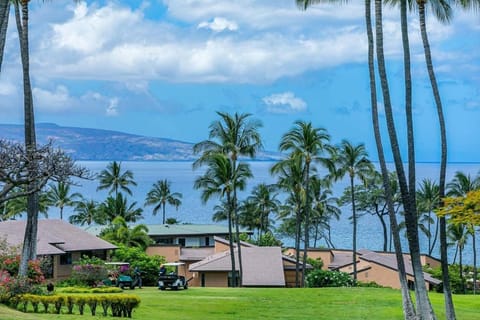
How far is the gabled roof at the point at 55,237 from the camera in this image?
158 ft

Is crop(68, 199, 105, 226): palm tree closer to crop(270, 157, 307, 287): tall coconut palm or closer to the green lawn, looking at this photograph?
crop(270, 157, 307, 287): tall coconut palm

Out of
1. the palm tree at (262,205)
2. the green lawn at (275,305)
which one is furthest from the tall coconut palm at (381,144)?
the palm tree at (262,205)

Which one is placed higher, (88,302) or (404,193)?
(404,193)

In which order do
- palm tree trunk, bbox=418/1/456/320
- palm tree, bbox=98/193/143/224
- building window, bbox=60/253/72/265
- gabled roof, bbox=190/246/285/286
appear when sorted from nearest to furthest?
Result: 1. palm tree trunk, bbox=418/1/456/320
2. building window, bbox=60/253/72/265
3. gabled roof, bbox=190/246/285/286
4. palm tree, bbox=98/193/143/224

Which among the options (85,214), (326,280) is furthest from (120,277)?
(85,214)

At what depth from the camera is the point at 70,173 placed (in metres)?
21.7

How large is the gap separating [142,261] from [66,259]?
547cm

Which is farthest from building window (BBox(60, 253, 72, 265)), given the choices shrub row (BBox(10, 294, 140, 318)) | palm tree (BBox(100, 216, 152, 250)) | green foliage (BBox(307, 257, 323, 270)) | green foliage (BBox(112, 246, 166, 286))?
shrub row (BBox(10, 294, 140, 318))

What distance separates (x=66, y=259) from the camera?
5072 cm

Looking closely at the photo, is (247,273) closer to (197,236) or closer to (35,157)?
(197,236)

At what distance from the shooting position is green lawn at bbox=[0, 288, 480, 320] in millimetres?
27938

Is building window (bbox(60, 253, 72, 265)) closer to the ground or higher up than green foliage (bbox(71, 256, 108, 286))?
higher up

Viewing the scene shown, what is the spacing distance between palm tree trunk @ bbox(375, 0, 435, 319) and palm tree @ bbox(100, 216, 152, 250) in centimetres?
3917

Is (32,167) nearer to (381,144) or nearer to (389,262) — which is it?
(381,144)
